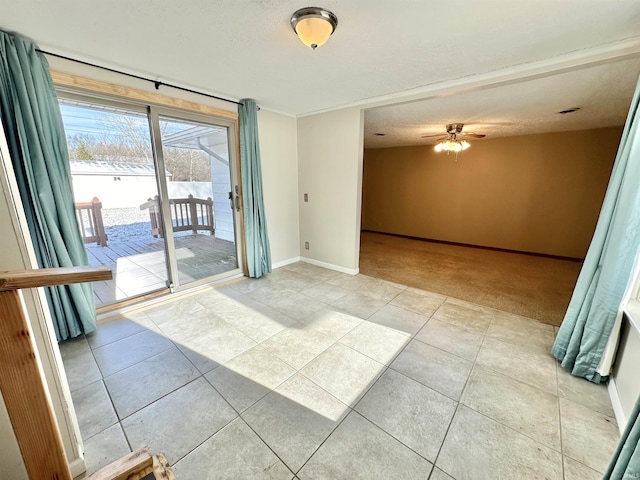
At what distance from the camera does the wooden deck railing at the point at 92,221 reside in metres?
2.63

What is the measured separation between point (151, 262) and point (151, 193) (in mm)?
1193

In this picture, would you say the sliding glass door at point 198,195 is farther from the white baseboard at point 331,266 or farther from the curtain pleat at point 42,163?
the white baseboard at point 331,266

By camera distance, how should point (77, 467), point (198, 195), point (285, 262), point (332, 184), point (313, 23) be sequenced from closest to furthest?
1. point (77, 467)
2. point (313, 23)
3. point (198, 195)
4. point (332, 184)
5. point (285, 262)

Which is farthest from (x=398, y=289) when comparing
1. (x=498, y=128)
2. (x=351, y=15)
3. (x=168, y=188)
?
(x=498, y=128)

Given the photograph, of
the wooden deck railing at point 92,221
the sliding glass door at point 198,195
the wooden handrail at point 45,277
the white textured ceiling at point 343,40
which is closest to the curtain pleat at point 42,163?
the white textured ceiling at point 343,40

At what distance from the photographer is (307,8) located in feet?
4.73

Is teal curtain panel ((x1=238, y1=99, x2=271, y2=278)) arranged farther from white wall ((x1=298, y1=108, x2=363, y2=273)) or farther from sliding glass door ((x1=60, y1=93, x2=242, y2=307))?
white wall ((x1=298, y1=108, x2=363, y2=273))

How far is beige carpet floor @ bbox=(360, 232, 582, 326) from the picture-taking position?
291cm

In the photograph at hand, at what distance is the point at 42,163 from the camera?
1842 mm

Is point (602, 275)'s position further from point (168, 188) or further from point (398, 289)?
point (168, 188)

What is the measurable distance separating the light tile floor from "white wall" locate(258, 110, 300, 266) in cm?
158

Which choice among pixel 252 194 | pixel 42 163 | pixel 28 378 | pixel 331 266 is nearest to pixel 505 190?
pixel 331 266

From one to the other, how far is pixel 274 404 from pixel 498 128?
16.6 feet

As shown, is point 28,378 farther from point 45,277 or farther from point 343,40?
point 343,40
